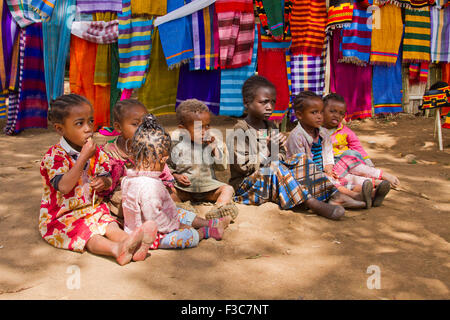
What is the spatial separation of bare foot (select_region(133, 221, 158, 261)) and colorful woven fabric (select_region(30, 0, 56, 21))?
Result: 458cm

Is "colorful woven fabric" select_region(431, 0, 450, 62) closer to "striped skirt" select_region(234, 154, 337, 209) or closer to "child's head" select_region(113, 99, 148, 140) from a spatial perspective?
Answer: "striped skirt" select_region(234, 154, 337, 209)

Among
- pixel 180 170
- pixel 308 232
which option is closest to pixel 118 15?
pixel 180 170

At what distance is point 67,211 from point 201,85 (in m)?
3.68

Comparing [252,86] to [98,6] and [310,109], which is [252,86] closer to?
[310,109]

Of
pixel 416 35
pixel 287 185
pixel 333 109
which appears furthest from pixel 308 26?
pixel 287 185

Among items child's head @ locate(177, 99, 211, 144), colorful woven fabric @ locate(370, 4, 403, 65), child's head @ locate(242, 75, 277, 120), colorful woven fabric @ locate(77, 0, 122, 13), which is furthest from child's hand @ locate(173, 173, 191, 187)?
colorful woven fabric @ locate(370, 4, 403, 65)

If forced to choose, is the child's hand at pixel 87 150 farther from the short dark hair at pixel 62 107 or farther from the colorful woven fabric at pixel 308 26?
the colorful woven fabric at pixel 308 26

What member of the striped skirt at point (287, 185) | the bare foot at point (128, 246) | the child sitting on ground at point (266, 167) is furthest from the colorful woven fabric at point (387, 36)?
the bare foot at point (128, 246)

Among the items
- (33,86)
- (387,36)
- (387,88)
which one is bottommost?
(33,86)

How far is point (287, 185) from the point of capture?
327cm

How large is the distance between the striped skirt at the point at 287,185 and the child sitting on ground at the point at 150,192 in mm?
875

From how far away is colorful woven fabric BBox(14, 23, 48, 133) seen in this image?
19.1 ft

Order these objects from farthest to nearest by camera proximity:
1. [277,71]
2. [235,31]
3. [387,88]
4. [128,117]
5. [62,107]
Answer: [387,88] < [277,71] < [235,31] < [128,117] < [62,107]

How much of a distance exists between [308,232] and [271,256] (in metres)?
0.51
